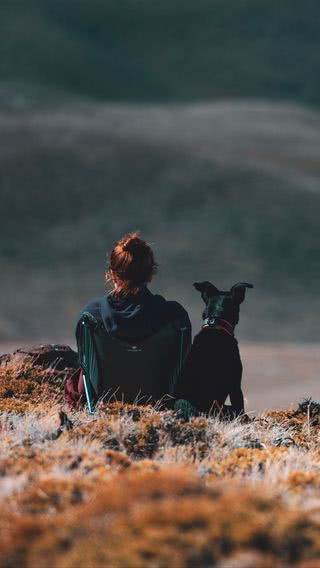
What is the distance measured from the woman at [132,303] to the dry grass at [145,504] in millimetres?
1612

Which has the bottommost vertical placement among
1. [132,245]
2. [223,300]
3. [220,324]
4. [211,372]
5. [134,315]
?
[211,372]

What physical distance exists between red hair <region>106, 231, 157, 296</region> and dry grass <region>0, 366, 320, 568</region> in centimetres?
199

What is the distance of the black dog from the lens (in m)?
9.08

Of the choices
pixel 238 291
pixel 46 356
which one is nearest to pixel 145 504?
pixel 238 291

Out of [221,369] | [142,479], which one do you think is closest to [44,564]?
[142,479]

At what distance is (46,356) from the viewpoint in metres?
16.7

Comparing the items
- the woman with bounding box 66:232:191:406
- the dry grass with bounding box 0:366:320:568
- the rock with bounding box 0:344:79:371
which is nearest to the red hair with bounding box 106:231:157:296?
the woman with bounding box 66:232:191:406

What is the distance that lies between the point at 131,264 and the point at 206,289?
3.32ft

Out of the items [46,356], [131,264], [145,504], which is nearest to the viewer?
[145,504]

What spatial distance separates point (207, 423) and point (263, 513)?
4.16m

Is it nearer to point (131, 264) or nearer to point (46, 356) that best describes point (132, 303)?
point (131, 264)

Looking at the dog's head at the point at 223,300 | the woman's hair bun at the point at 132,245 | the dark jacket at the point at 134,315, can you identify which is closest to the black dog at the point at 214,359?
the dog's head at the point at 223,300

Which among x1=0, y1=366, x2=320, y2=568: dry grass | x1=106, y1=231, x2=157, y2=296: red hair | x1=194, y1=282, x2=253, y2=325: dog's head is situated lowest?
x1=0, y1=366, x2=320, y2=568: dry grass

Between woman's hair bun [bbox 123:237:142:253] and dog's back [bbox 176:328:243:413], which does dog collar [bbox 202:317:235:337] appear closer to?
dog's back [bbox 176:328:243:413]
